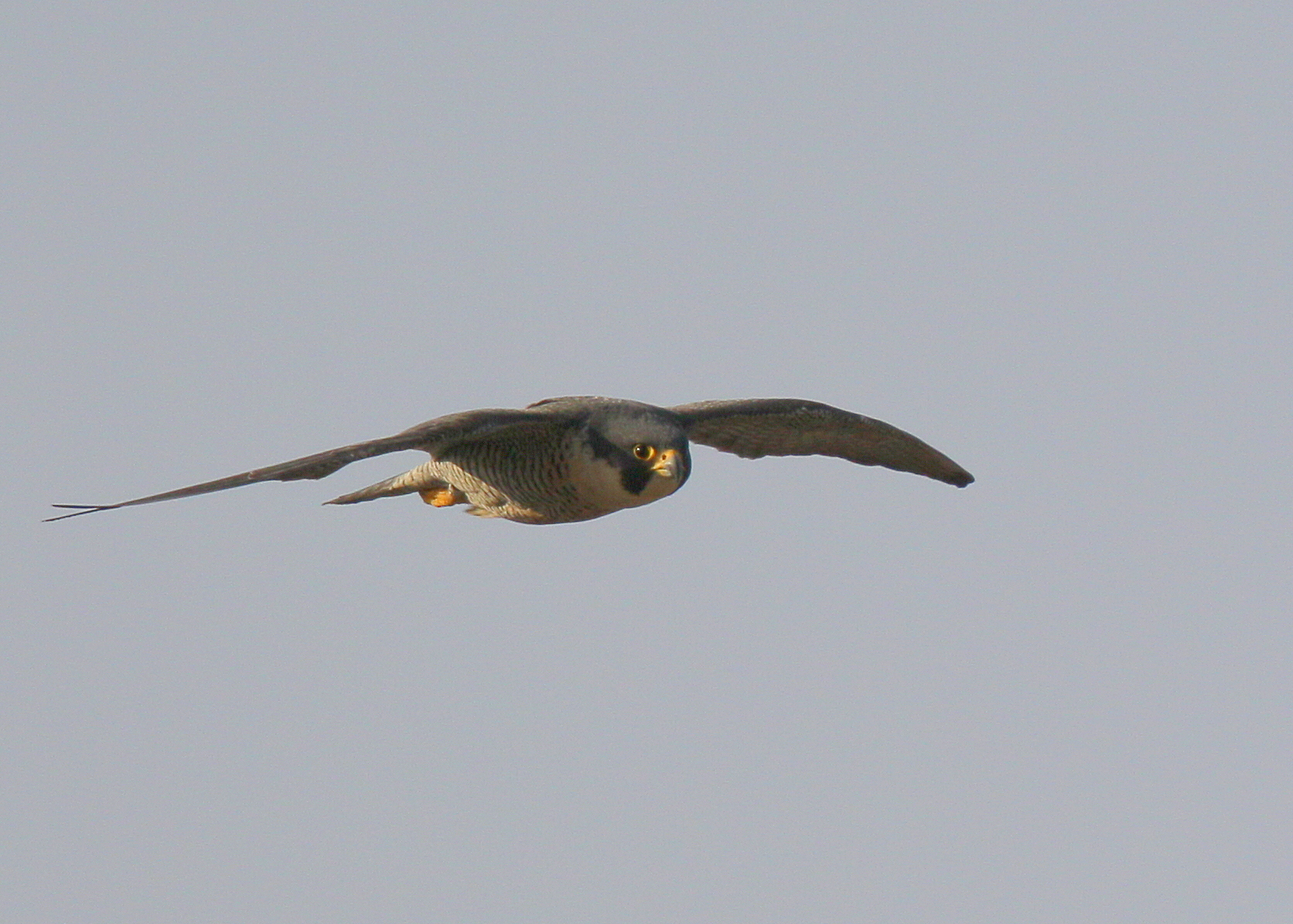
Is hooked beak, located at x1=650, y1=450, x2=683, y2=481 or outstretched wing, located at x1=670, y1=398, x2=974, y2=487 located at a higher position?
outstretched wing, located at x1=670, y1=398, x2=974, y2=487

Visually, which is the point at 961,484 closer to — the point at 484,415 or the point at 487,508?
the point at 487,508

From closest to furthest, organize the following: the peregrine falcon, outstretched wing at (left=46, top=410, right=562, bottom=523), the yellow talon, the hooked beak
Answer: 1. outstretched wing at (left=46, top=410, right=562, bottom=523)
2. the peregrine falcon
3. the hooked beak
4. the yellow talon

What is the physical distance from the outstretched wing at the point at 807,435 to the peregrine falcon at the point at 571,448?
14 mm

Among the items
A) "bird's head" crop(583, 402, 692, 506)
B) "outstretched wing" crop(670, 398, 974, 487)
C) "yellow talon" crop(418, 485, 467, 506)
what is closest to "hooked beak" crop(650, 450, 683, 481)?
"bird's head" crop(583, 402, 692, 506)

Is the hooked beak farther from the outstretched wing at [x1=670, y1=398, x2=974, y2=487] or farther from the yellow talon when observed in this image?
the yellow talon

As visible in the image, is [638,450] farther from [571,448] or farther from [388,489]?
[388,489]

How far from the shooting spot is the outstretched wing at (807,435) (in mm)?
13391

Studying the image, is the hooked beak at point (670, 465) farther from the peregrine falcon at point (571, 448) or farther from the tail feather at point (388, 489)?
the tail feather at point (388, 489)

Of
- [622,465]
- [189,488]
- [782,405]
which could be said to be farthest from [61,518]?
[782,405]

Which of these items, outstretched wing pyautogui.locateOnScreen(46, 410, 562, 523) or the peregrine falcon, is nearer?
outstretched wing pyautogui.locateOnScreen(46, 410, 562, 523)

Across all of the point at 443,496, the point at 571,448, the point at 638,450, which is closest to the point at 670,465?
the point at 638,450

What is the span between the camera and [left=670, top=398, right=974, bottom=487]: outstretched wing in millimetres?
13391

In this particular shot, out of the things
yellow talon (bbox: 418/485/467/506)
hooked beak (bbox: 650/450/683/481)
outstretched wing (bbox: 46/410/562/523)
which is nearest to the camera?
outstretched wing (bbox: 46/410/562/523)

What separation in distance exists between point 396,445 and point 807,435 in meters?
4.45
